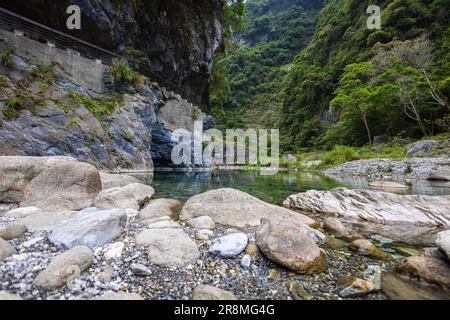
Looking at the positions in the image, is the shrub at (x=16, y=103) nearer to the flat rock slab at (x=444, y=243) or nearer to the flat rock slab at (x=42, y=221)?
the flat rock slab at (x=42, y=221)

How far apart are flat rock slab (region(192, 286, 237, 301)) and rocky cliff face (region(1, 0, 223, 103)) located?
16486 mm

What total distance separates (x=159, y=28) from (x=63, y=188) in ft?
59.7

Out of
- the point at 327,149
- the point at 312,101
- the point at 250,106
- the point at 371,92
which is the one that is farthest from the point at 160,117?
the point at 250,106

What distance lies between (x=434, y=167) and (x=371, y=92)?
11623 millimetres

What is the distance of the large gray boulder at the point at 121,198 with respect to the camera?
3.91 meters

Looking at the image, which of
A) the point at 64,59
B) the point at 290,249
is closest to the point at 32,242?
the point at 290,249

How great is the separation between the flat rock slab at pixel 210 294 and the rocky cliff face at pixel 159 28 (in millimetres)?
16486

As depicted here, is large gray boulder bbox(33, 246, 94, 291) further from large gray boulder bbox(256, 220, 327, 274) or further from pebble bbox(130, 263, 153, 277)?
large gray boulder bbox(256, 220, 327, 274)

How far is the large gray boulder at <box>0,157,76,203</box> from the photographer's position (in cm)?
393

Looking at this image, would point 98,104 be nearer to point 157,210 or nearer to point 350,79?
point 157,210
